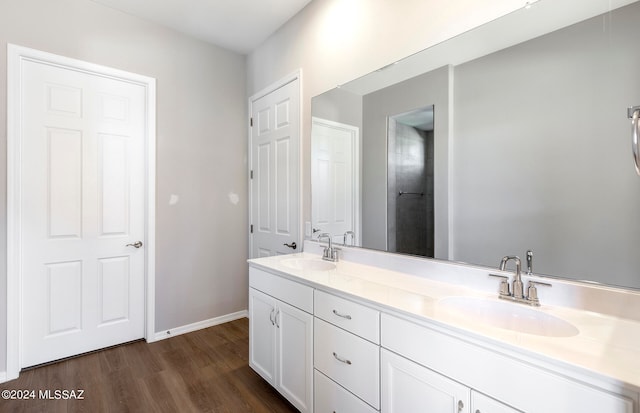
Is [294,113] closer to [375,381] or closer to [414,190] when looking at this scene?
[414,190]

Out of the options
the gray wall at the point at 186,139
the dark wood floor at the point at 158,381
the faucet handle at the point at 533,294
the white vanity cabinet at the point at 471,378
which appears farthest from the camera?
the gray wall at the point at 186,139

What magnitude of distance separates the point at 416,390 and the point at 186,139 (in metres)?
2.70

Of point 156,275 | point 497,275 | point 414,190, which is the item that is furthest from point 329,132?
point 156,275

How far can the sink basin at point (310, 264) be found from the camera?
208 centimetres

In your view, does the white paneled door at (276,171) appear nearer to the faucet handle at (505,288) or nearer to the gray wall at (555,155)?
the gray wall at (555,155)

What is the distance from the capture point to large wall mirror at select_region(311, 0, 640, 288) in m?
1.10

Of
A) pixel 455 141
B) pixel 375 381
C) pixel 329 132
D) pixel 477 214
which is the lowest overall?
pixel 375 381

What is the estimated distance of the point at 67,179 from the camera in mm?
2312

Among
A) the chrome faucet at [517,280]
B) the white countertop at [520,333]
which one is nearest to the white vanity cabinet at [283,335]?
the white countertop at [520,333]

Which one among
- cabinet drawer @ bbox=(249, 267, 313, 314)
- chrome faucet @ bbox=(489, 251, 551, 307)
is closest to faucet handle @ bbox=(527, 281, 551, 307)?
chrome faucet @ bbox=(489, 251, 551, 307)

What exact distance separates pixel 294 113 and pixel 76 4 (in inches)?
71.5

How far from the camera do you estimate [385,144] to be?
1.88 meters

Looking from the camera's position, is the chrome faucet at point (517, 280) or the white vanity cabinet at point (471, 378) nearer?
the white vanity cabinet at point (471, 378)

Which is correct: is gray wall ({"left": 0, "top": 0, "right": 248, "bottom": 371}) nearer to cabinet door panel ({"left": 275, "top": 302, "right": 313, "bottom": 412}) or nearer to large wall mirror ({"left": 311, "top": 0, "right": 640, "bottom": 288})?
cabinet door panel ({"left": 275, "top": 302, "right": 313, "bottom": 412})
